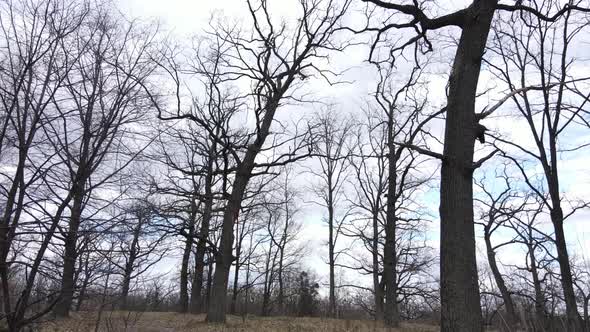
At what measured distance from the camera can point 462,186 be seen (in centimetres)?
513

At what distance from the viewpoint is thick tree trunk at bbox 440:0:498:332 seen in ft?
15.6

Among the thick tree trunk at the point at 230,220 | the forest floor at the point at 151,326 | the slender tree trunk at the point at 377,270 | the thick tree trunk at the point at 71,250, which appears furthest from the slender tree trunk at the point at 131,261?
the slender tree trunk at the point at 377,270

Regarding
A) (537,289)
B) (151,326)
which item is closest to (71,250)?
(151,326)

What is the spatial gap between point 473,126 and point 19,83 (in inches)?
242

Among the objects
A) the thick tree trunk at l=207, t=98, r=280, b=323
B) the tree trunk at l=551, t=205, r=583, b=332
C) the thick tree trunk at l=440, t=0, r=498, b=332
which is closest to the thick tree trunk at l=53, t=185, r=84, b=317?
the thick tree trunk at l=440, t=0, r=498, b=332

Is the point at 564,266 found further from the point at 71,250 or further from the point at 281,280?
the point at 281,280

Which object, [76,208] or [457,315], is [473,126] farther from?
[76,208]

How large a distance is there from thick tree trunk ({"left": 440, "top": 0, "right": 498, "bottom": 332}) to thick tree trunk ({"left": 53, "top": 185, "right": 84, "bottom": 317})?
4.39 meters

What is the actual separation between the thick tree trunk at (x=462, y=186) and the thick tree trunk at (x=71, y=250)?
173 inches

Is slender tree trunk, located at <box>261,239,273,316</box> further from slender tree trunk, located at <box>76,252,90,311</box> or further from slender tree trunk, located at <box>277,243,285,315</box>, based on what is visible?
slender tree trunk, located at <box>76,252,90,311</box>

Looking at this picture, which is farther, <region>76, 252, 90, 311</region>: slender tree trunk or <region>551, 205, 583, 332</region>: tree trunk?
<region>551, 205, 583, 332</region>: tree trunk

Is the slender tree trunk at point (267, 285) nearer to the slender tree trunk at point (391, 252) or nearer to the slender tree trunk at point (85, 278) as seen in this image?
the slender tree trunk at point (391, 252)

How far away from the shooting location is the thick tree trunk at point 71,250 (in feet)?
19.9

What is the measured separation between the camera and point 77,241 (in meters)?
6.38
